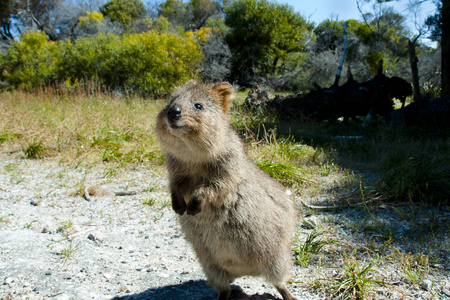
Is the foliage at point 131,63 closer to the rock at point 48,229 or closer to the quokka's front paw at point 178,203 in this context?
the rock at point 48,229

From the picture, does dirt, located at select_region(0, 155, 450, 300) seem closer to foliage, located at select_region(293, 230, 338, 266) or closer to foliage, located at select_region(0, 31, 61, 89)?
foliage, located at select_region(293, 230, 338, 266)

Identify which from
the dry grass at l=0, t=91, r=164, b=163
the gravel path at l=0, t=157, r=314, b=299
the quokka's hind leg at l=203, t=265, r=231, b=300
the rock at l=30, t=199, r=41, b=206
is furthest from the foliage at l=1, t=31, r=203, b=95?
the quokka's hind leg at l=203, t=265, r=231, b=300

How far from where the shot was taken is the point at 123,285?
281 centimetres

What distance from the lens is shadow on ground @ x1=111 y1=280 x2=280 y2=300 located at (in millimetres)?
2686

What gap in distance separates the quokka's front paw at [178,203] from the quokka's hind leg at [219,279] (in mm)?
529

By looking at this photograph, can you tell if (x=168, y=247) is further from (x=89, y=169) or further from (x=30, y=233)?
(x=89, y=169)

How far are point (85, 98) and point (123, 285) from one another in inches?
296

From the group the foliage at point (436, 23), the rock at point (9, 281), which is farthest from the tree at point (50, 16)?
the rock at point (9, 281)

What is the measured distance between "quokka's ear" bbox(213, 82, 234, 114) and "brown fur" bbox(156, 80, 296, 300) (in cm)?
14

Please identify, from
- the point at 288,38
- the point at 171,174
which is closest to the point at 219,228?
the point at 171,174

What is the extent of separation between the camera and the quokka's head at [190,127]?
231 cm

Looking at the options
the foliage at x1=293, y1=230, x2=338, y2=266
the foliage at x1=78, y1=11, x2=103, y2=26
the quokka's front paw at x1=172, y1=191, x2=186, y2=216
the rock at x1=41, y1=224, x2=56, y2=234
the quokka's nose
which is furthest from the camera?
the foliage at x1=78, y1=11, x2=103, y2=26

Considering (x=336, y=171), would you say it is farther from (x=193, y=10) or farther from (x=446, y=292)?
(x=193, y=10)

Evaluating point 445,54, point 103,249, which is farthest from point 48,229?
point 445,54
